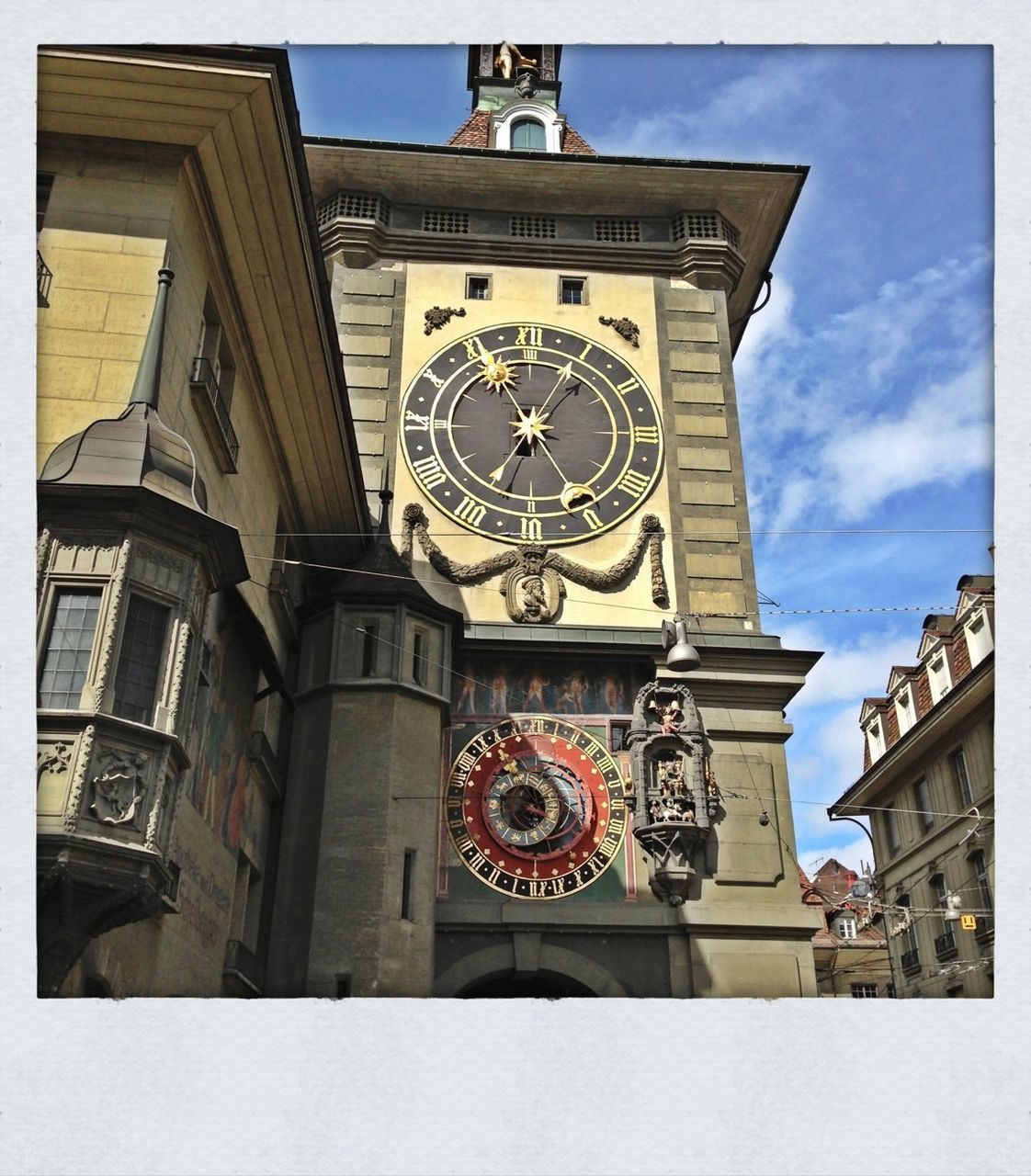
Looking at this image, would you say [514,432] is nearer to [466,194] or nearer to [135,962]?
[466,194]

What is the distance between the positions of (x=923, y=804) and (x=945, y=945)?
2.39 m

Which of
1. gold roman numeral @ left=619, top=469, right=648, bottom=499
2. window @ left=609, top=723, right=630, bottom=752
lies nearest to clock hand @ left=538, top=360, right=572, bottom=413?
gold roman numeral @ left=619, top=469, right=648, bottom=499

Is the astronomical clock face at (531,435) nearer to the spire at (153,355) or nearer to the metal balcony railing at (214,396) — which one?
the metal balcony railing at (214,396)

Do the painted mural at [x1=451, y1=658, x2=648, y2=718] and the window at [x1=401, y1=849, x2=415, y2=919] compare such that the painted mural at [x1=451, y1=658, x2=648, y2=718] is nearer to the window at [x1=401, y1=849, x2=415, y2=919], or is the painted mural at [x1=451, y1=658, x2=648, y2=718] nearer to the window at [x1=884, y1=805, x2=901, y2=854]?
the window at [x1=401, y1=849, x2=415, y2=919]

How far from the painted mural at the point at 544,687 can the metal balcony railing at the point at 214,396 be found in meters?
5.03

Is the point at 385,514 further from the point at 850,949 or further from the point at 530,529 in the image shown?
the point at 850,949

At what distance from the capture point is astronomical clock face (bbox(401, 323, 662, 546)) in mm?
16703

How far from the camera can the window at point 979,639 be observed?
32.6ft

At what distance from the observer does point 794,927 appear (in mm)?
14000

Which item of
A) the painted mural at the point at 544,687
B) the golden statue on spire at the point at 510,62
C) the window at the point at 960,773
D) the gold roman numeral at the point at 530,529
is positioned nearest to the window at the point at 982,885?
the window at the point at 960,773

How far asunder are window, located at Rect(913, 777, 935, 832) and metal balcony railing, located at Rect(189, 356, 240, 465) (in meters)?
13.4

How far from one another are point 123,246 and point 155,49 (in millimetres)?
1621

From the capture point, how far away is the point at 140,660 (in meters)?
7.77
